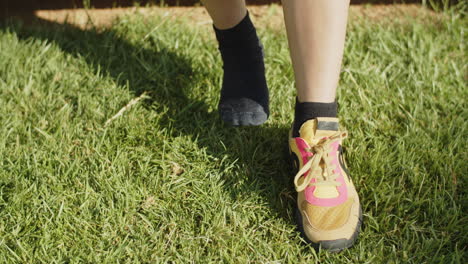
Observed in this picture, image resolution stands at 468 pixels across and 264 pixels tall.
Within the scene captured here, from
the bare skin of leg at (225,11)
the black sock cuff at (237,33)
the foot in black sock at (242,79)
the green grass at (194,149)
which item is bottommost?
the green grass at (194,149)

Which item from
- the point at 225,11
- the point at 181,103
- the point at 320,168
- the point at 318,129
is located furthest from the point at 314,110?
the point at 181,103

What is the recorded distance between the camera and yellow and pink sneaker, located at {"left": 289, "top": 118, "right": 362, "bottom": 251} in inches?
50.4

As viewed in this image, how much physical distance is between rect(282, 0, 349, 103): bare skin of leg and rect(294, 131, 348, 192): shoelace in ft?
0.38

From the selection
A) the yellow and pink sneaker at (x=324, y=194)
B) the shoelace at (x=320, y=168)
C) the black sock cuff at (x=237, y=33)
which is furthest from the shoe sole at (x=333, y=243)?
the black sock cuff at (x=237, y=33)

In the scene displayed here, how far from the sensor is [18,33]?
2.06 m

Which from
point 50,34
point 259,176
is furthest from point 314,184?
point 50,34

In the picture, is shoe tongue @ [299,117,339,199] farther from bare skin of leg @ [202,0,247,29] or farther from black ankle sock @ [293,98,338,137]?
bare skin of leg @ [202,0,247,29]

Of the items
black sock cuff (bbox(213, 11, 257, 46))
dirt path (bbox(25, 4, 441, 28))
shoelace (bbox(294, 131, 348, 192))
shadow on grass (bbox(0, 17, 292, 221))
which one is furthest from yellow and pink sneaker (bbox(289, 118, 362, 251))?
dirt path (bbox(25, 4, 441, 28))

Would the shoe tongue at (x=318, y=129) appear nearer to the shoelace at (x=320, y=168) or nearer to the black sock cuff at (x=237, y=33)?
the shoelace at (x=320, y=168)

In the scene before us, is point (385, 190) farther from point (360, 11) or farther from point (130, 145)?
point (360, 11)

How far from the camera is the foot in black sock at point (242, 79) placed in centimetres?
→ 154

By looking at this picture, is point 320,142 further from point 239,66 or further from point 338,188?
point 239,66

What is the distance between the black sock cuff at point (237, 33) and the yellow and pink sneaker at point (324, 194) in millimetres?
428

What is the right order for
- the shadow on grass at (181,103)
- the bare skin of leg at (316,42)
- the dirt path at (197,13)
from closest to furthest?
the bare skin of leg at (316,42) < the shadow on grass at (181,103) < the dirt path at (197,13)
